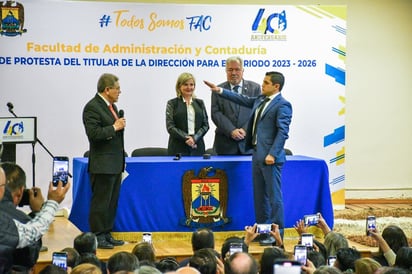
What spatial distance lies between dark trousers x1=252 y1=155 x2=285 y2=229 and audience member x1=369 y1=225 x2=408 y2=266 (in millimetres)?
1827

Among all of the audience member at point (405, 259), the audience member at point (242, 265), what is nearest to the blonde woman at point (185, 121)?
the audience member at point (405, 259)

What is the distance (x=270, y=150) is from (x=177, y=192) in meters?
1.04

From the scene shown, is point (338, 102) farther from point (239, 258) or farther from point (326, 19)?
point (239, 258)

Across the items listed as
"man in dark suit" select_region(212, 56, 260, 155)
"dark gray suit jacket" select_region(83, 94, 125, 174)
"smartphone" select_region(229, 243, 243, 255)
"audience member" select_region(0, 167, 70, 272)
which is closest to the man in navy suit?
"man in dark suit" select_region(212, 56, 260, 155)

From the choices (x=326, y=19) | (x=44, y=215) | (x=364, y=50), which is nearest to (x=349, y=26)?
(x=364, y=50)

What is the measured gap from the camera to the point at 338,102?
33.1ft

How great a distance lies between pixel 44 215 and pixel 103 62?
18.8ft

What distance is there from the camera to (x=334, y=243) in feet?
16.8

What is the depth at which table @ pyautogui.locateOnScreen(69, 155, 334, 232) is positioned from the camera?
7312mm

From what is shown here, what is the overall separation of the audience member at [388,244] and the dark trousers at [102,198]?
256cm

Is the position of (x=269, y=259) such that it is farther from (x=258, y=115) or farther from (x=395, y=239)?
(x=258, y=115)

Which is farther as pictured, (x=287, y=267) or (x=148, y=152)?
(x=148, y=152)

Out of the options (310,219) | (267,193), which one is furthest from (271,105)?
(310,219)

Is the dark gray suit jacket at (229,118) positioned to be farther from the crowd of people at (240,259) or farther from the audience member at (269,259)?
the audience member at (269,259)
